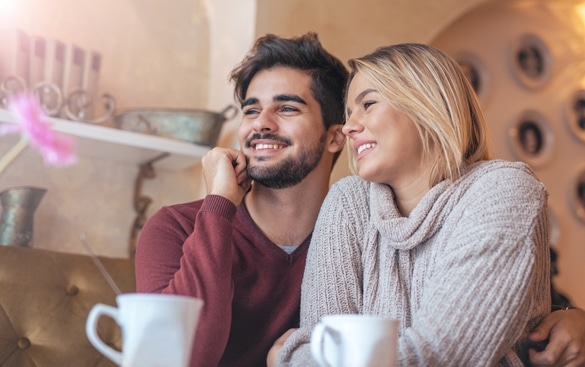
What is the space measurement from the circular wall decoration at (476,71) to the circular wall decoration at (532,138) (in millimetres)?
210

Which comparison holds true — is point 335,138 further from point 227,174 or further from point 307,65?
point 227,174

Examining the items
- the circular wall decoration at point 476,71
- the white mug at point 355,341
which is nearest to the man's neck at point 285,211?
the white mug at point 355,341

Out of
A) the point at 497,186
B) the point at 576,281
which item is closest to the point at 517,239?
the point at 497,186

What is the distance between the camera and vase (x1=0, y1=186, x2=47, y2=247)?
6.16ft

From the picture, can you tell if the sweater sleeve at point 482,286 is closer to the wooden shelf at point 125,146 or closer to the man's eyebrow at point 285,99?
the man's eyebrow at point 285,99

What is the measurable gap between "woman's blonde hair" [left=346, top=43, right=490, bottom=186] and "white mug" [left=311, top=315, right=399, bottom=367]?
502 millimetres

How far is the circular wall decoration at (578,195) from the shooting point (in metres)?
3.41

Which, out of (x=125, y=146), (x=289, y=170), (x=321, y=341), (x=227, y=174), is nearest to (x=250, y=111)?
(x=289, y=170)

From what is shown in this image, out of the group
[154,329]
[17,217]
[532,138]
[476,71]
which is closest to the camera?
[154,329]

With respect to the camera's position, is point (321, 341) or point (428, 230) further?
point (428, 230)

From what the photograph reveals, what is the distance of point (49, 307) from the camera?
1672mm

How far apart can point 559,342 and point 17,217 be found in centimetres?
133

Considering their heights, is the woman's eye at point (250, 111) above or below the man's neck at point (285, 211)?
above

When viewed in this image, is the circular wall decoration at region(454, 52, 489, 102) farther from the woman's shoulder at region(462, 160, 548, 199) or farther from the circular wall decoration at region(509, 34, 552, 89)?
the woman's shoulder at region(462, 160, 548, 199)
